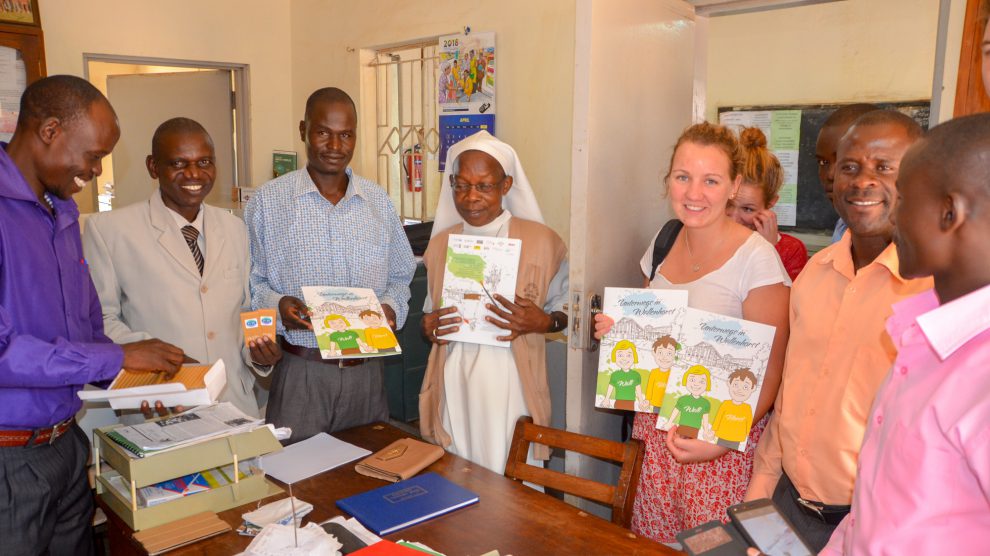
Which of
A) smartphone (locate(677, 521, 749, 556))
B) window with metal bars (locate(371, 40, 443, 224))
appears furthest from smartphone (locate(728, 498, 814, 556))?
window with metal bars (locate(371, 40, 443, 224))

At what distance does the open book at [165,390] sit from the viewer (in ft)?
6.21

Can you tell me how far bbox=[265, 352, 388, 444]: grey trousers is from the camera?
9.35 feet

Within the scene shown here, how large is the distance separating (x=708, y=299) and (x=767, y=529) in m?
1.03

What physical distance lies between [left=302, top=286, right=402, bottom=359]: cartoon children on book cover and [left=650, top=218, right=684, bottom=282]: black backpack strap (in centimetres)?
99

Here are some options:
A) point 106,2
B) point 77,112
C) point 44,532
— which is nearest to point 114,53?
point 106,2

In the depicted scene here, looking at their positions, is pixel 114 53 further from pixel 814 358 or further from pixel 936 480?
pixel 936 480

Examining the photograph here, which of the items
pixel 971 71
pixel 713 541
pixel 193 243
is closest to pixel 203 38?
pixel 193 243

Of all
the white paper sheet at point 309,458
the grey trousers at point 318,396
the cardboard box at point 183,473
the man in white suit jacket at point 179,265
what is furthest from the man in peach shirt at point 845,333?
the man in white suit jacket at point 179,265

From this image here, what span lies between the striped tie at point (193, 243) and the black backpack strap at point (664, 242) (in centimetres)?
178

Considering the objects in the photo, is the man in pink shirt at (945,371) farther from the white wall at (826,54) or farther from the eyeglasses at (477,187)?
the white wall at (826,54)

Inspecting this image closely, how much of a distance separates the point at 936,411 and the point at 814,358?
807 millimetres

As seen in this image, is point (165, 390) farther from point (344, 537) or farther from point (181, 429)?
point (344, 537)

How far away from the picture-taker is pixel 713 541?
1.28 meters

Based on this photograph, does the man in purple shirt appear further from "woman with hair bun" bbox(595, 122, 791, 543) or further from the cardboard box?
"woman with hair bun" bbox(595, 122, 791, 543)
